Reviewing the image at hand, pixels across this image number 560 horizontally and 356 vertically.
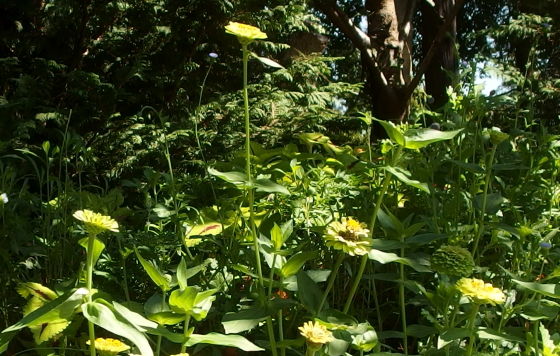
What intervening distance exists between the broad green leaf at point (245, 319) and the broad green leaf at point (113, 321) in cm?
14

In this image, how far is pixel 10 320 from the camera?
124 centimetres

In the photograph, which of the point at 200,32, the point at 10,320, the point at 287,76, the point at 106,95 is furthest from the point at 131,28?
the point at 10,320

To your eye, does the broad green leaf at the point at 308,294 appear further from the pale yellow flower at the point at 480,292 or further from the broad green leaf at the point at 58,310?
the broad green leaf at the point at 58,310

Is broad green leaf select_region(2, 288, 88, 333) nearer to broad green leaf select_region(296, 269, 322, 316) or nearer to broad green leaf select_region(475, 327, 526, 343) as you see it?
broad green leaf select_region(296, 269, 322, 316)

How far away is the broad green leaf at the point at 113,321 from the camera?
0.72m

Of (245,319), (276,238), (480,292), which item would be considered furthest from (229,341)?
(480,292)

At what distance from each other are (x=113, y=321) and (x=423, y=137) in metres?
0.51

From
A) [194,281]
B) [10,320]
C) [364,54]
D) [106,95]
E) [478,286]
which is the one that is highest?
[364,54]

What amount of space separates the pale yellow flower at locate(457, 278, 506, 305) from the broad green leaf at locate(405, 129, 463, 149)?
20 cm

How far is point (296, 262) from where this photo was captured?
3.04 feet

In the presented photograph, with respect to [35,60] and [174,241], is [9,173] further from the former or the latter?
[35,60]

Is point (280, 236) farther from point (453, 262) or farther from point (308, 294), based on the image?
point (453, 262)

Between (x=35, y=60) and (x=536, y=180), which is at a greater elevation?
(x=35, y=60)

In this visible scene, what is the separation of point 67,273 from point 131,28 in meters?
2.42
